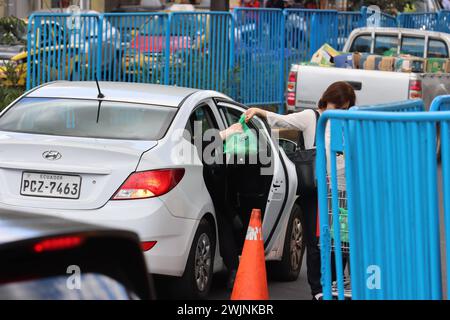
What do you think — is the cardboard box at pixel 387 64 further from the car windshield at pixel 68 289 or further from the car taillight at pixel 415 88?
the car windshield at pixel 68 289

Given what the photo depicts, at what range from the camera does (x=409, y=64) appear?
1634 cm

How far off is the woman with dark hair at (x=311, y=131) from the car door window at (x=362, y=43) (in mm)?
11242

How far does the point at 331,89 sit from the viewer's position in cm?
757

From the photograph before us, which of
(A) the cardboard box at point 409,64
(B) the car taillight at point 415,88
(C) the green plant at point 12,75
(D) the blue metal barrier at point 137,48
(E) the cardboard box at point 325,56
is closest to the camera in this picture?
(D) the blue metal barrier at point 137,48

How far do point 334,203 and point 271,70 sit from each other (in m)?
12.7

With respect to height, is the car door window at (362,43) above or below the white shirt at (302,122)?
below

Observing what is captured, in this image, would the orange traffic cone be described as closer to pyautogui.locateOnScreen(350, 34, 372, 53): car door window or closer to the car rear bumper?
the car rear bumper

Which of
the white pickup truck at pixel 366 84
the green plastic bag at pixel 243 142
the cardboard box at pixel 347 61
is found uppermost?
the green plastic bag at pixel 243 142

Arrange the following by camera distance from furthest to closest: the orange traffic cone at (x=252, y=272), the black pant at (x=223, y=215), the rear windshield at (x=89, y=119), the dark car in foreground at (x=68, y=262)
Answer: the black pant at (x=223, y=215) < the rear windshield at (x=89, y=119) < the orange traffic cone at (x=252, y=272) < the dark car in foreground at (x=68, y=262)

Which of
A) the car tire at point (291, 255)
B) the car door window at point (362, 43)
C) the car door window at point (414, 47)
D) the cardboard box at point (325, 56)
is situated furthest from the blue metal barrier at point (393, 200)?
the car door window at point (362, 43)

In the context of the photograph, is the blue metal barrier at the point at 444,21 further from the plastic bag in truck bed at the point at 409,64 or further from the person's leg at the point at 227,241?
the person's leg at the point at 227,241

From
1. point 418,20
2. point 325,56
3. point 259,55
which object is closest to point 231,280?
point 259,55

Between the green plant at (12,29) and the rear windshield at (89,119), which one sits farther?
the green plant at (12,29)

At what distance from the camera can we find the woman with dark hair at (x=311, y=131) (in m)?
7.39
